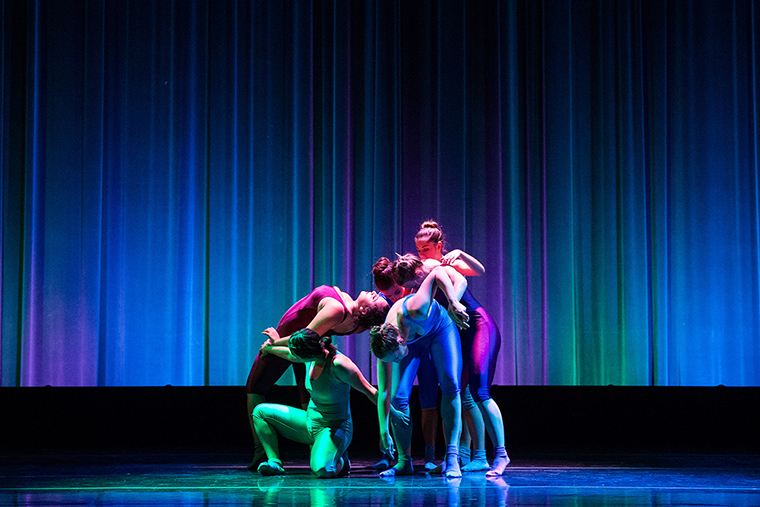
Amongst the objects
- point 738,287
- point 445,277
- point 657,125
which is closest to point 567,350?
point 738,287

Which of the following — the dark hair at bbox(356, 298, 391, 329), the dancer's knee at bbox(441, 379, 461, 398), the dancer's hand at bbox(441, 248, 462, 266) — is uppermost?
the dancer's hand at bbox(441, 248, 462, 266)

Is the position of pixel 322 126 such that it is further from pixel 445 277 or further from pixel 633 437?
pixel 633 437

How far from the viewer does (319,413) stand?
3.38 meters

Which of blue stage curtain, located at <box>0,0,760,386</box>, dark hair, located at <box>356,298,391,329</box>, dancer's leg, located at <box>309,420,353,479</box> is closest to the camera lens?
dancer's leg, located at <box>309,420,353,479</box>

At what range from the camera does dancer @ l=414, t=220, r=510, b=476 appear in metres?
3.43

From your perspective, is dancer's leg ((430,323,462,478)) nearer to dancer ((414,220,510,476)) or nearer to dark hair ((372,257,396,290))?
dancer ((414,220,510,476))

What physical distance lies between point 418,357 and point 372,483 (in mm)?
592

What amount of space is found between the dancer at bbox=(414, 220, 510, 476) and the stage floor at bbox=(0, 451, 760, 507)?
0.14 meters

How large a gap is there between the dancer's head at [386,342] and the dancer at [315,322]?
0.70 ft

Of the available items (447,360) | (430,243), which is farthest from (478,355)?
(430,243)

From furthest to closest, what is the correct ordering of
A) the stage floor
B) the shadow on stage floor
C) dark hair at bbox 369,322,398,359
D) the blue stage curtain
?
1. the blue stage curtain
2. dark hair at bbox 369,322,398,359
3. the shadow on stage floor
4. the stage floor

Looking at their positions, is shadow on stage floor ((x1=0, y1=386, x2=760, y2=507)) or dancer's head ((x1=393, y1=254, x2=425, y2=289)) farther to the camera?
dancer's head ((x1=393, y1=254, x2=425, y2=289))

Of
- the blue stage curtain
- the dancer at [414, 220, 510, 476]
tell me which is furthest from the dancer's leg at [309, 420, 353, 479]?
the blue stage curtain

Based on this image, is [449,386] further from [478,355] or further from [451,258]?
[451,258]
